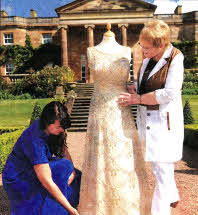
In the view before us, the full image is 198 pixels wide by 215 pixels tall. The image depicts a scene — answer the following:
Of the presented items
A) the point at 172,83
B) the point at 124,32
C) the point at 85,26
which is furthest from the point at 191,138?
the point at 85,26

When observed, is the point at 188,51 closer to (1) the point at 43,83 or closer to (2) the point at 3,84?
(1) the point at 43,83

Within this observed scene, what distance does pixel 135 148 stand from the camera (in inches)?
105

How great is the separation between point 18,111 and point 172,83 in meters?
12.1

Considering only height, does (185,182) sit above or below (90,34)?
below

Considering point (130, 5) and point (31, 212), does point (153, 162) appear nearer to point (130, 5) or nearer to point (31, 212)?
point (31, 212)

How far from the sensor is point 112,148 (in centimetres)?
261

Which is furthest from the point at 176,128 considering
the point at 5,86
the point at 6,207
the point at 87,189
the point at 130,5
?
the point at 130,5

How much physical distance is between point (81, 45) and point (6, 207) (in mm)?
20643

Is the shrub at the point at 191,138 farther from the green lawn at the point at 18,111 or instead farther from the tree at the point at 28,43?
the tree at the point at 28,43

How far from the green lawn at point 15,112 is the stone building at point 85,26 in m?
7.08

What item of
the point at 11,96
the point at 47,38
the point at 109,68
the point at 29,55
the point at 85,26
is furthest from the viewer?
the point at 47,38

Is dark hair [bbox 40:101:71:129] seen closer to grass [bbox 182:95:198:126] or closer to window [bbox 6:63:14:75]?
grass [bbox 182:95:198:126]

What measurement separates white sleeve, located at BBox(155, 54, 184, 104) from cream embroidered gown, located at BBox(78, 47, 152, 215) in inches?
18.1

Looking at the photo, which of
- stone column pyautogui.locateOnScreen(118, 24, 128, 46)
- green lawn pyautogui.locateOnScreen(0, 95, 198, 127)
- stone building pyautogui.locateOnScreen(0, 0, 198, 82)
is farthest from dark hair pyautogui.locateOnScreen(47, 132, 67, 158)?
stone column pyautogui.locateOnScreen(118, 24, 128, 46)
